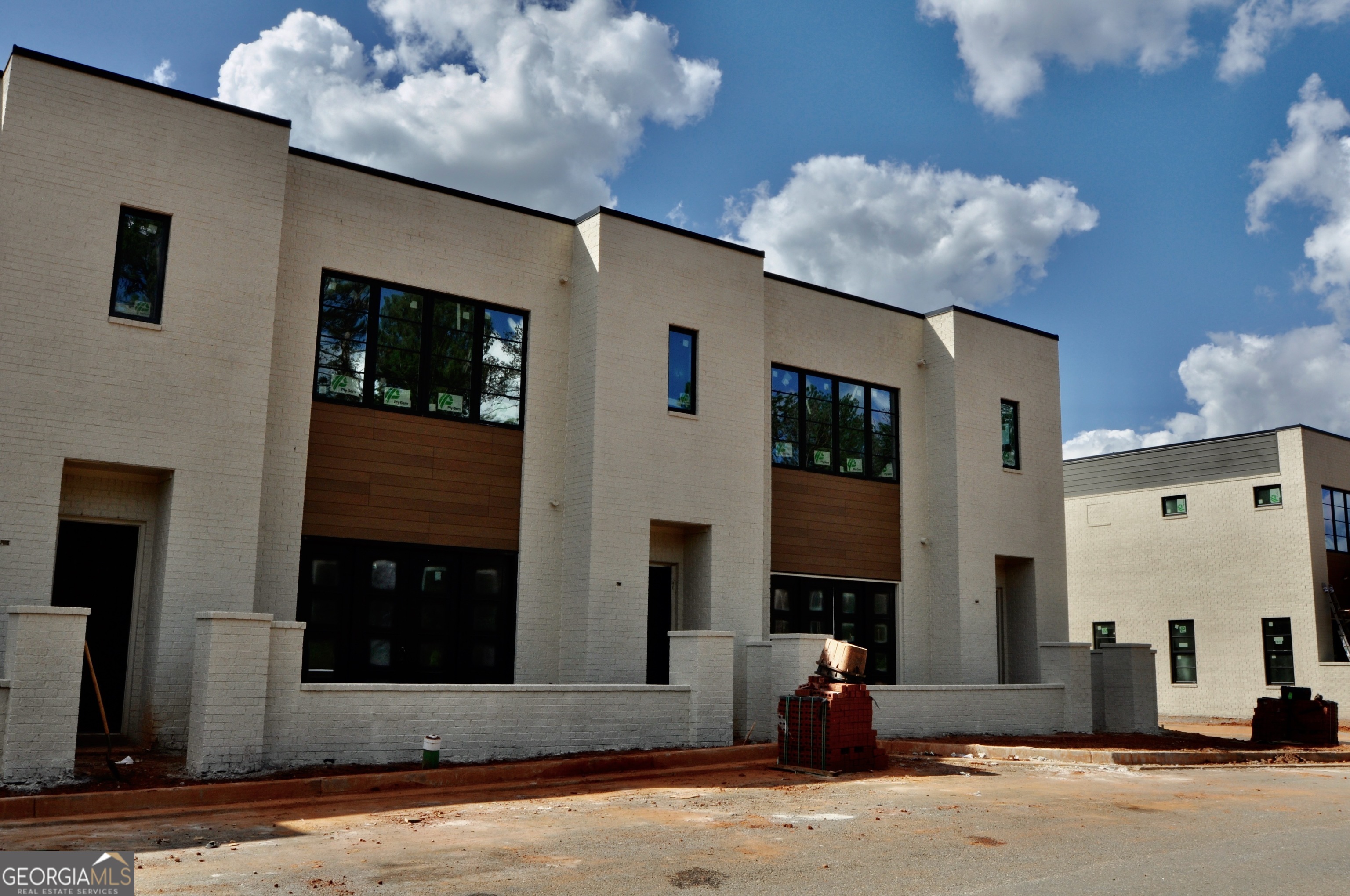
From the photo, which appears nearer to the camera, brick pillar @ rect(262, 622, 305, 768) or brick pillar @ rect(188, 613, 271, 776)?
brick pillar @ rect(188, 613, 271, 776)

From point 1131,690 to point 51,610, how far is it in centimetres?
1822

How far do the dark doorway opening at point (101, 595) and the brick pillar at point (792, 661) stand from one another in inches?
→ 347

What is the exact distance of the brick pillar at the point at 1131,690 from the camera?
20.9 metres

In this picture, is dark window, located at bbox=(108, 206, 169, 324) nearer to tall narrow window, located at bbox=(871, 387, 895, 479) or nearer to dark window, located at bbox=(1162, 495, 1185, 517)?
tall narrow window, located at bbox=(871, 387, 895, 479)

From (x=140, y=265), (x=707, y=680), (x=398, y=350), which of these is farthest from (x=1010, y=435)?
(x=140, y=265)

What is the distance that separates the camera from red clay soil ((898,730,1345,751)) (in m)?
17.5

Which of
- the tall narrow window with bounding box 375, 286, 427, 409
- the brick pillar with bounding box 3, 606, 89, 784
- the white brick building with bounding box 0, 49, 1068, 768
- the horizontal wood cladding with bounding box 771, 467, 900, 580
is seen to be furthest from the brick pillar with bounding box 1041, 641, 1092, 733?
the brick pillar with bounding box 3, 606, 89, 784

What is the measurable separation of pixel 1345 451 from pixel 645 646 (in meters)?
23.8

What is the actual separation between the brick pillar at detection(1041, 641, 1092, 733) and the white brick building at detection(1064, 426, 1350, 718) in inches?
291

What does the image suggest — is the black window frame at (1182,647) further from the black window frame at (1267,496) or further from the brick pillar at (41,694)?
the brick pillar at (41,694)

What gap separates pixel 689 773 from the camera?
13.8 m

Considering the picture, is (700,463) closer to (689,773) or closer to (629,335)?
(629,335)

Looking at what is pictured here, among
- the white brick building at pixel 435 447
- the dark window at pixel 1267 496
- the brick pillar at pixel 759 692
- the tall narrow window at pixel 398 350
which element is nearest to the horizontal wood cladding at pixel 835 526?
the white brick building at pixel 435 447

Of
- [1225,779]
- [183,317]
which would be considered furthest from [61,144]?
[1225,779]
